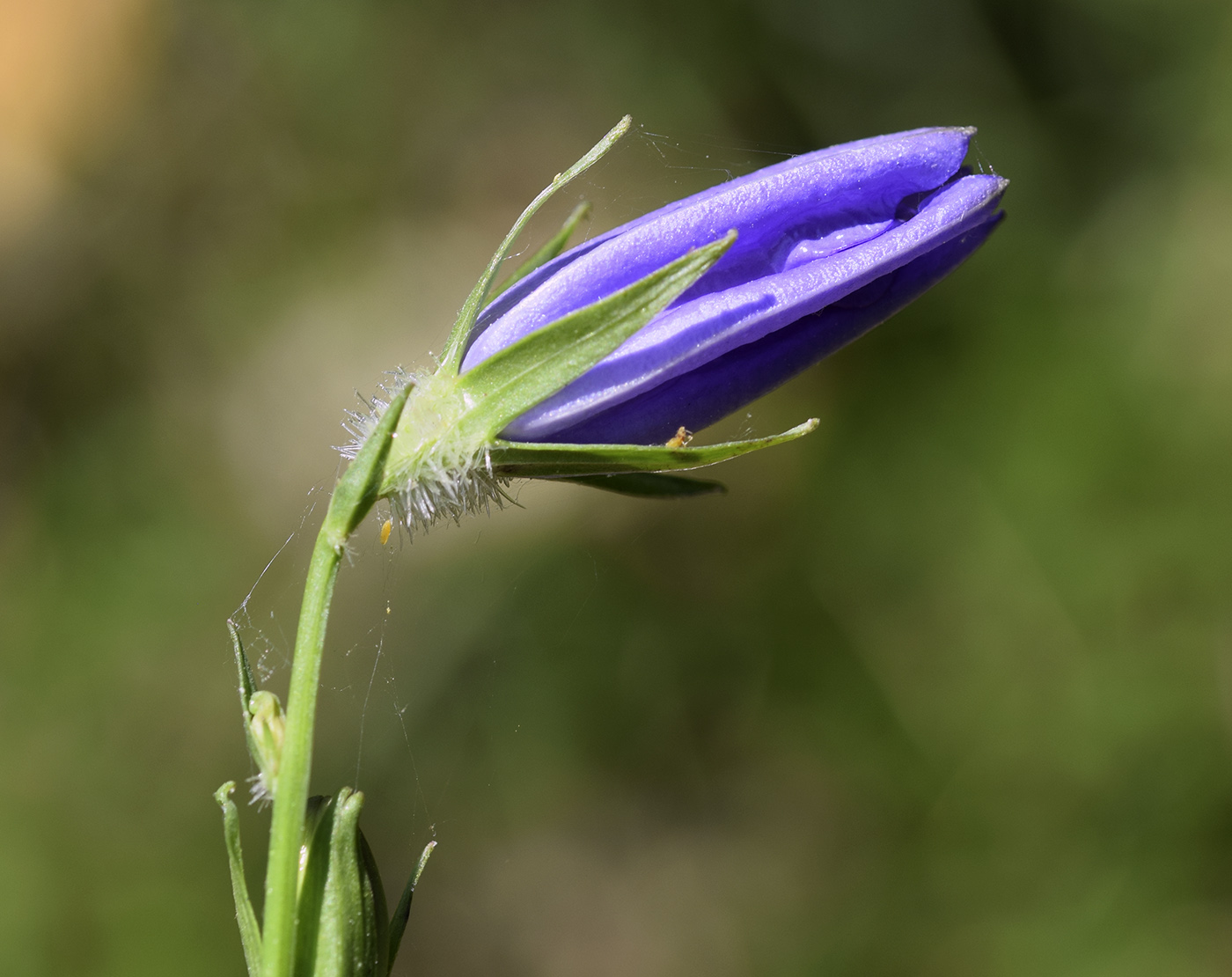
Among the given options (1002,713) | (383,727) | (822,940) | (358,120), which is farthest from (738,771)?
(358,120)

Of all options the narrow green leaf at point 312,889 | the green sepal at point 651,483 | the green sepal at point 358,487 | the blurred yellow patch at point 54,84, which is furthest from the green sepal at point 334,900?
the blurred yellow patch at point 54,84

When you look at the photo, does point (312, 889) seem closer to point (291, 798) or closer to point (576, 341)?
point (291, 798)

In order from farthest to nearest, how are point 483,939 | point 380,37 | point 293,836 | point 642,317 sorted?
point 380,37
point 483,939
point 642,317
point 293,836

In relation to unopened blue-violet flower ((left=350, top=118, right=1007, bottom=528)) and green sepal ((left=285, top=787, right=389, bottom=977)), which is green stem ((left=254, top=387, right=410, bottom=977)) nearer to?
green sepal ((left=285, top=787, right=389, bottom=977))

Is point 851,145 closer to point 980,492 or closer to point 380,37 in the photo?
point 980,492

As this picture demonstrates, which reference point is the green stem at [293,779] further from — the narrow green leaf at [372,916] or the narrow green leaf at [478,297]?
→ the narrow green leaf at [478,297]

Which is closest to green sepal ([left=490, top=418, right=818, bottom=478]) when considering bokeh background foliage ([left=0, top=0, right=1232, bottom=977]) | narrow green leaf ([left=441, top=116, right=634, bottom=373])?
narrow green leaf ([left=441, top=116, right=634, bottom=373])

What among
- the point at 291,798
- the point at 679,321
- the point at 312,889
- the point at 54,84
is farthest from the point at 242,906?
the point at 54,84
